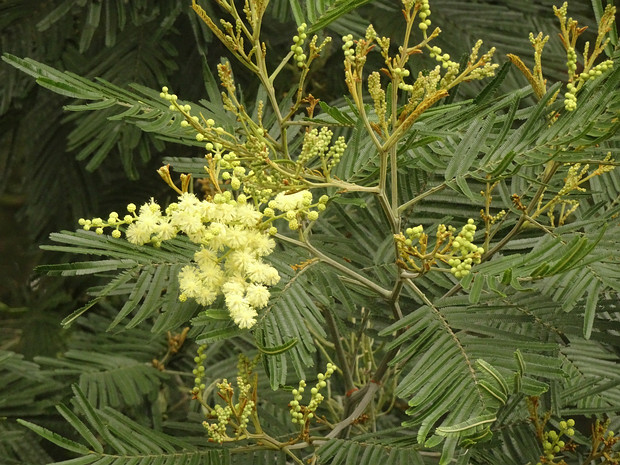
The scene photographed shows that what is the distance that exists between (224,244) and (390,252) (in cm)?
31

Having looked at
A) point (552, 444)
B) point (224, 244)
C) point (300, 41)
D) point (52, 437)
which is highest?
point (300, 41)

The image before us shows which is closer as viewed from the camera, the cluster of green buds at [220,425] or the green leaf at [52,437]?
the green leaf at [52,437]

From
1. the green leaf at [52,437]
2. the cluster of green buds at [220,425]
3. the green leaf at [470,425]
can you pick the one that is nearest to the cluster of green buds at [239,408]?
the cluster of green buds at [220,425]

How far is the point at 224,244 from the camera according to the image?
1.82 ft

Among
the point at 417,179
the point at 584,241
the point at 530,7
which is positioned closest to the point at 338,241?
the point at 417,179

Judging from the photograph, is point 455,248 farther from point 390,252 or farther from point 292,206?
point 390,252

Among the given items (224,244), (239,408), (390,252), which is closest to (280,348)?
(224,244)

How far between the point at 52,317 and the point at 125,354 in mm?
301

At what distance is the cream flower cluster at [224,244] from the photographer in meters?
0.54

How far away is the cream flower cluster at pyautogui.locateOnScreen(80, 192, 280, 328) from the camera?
540mm

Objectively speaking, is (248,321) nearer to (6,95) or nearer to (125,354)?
(125,354)

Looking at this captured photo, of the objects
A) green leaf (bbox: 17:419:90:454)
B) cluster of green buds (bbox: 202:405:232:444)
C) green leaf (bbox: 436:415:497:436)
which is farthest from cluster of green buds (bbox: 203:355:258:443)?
green leaf (bbox: 436:415:497:436)

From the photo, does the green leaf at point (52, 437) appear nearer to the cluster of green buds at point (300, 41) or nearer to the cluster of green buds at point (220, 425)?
the cluster of green buds at point (220, 425)

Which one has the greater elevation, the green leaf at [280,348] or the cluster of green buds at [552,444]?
the green leaf at [280,348]
